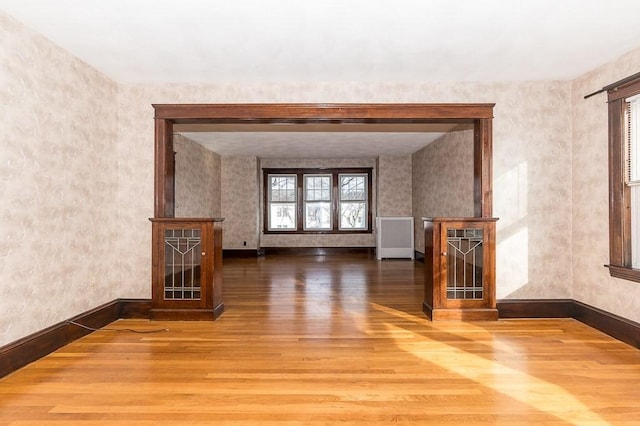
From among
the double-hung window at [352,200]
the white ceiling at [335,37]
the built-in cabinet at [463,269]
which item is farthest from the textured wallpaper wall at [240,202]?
the built-in cabinet at [463,269]

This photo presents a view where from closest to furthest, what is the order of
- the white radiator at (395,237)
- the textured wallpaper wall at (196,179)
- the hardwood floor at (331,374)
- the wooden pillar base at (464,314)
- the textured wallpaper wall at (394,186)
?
the hardwood floor at (331,374)
the wooden pillar base at (464,314)
the textured wallpaper wall at (196,179)
the white radiator at (395,237)
the textured wallpaper wall at (394,186)

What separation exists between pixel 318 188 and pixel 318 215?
68cm

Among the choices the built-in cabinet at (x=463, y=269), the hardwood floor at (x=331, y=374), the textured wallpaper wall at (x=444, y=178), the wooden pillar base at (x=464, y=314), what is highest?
the textured wallpaper wall at (x=444, y=178)

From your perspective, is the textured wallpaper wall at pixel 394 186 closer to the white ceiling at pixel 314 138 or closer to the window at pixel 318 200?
the white ceiling at pixel 314 138

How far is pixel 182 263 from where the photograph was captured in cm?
379

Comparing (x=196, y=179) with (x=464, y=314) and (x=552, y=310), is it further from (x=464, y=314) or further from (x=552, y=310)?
(x=552, y=310)

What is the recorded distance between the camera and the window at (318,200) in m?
9.80

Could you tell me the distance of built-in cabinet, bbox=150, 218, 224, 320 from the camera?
148 inches

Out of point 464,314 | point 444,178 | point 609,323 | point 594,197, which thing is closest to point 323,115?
point 464,314

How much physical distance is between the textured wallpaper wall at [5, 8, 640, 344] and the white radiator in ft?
15.6

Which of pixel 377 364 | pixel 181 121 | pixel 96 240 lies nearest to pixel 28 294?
pixel 96 240

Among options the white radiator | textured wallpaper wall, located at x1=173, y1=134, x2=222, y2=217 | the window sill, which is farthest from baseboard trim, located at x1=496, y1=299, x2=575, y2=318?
textured wallpaper wall, located at x1=173, y1=134, x2=222, y2=217

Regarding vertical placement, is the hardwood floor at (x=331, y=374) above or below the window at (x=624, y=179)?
below

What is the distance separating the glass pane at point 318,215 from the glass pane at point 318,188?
175 mm
